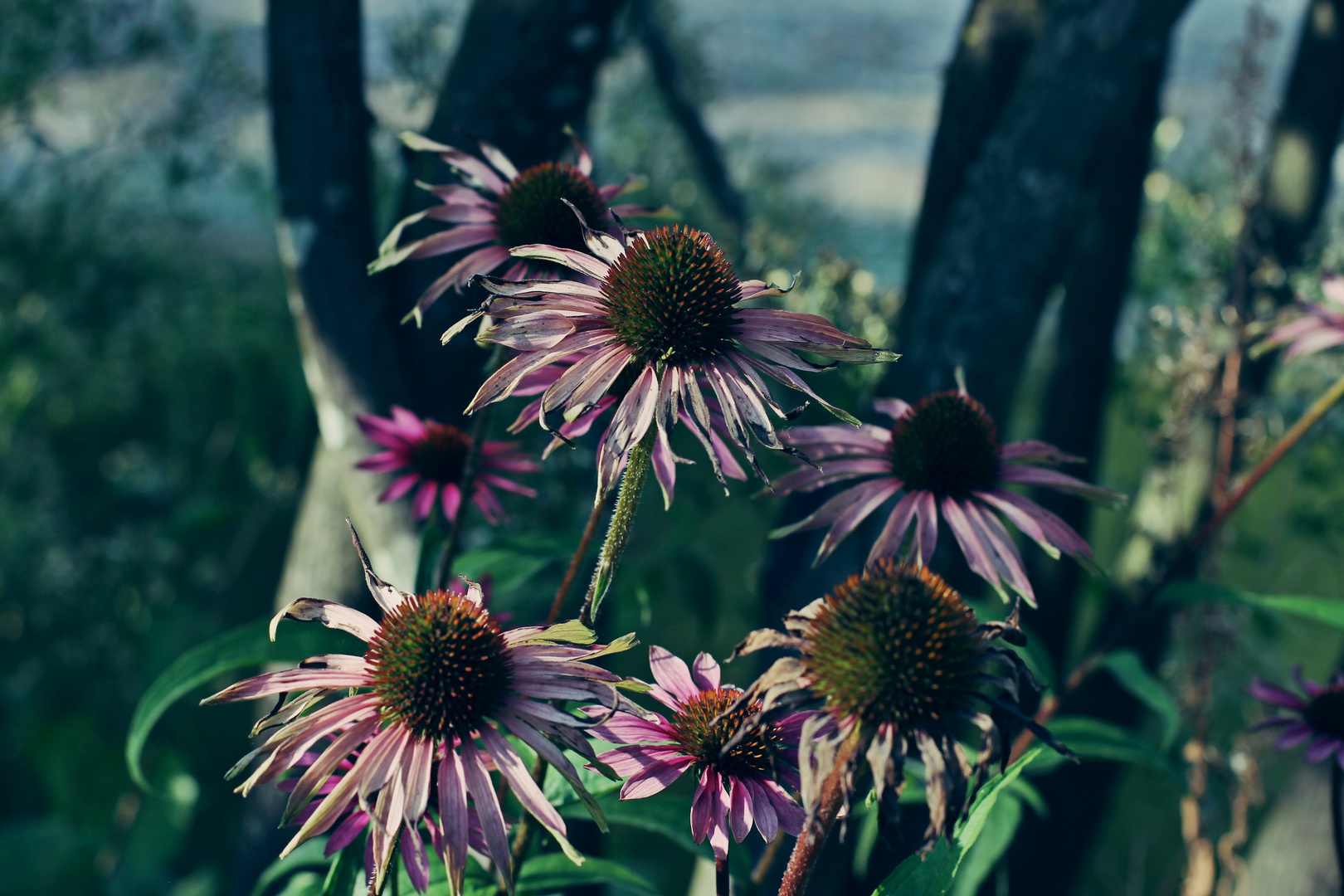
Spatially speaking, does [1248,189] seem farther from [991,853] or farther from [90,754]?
[90,754]

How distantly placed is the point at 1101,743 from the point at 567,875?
708 mm

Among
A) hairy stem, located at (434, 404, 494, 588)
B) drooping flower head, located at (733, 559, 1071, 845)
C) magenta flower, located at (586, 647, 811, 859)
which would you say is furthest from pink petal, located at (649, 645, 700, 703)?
hairy stem, located at (434, 404, 494, 588)

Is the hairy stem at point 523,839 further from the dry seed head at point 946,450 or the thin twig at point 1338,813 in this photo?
the thin twig at point 1338,813

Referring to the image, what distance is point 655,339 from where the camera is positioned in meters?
0.74

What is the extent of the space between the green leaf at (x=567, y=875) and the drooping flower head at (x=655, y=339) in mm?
433

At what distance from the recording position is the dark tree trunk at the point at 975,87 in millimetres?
1531

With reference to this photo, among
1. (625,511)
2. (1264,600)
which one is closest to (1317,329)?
(1264,600)

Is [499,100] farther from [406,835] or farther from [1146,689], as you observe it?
[1146,689]

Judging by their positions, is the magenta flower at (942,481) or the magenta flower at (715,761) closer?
the magenta flower at (715,761)

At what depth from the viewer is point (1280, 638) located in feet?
8.46

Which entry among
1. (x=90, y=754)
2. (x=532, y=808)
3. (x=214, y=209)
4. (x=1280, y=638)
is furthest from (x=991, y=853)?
(x=214, y=209)

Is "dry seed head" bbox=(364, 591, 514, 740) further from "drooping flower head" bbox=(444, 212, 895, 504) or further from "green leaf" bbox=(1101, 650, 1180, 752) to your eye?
"green leaf" bbox=(1101, 650, 1180, 752)

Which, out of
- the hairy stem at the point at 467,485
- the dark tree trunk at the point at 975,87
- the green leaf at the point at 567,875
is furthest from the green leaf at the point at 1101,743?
the hairy stem at the point at 467,485

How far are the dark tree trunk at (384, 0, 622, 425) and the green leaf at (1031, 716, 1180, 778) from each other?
0.99 meters
